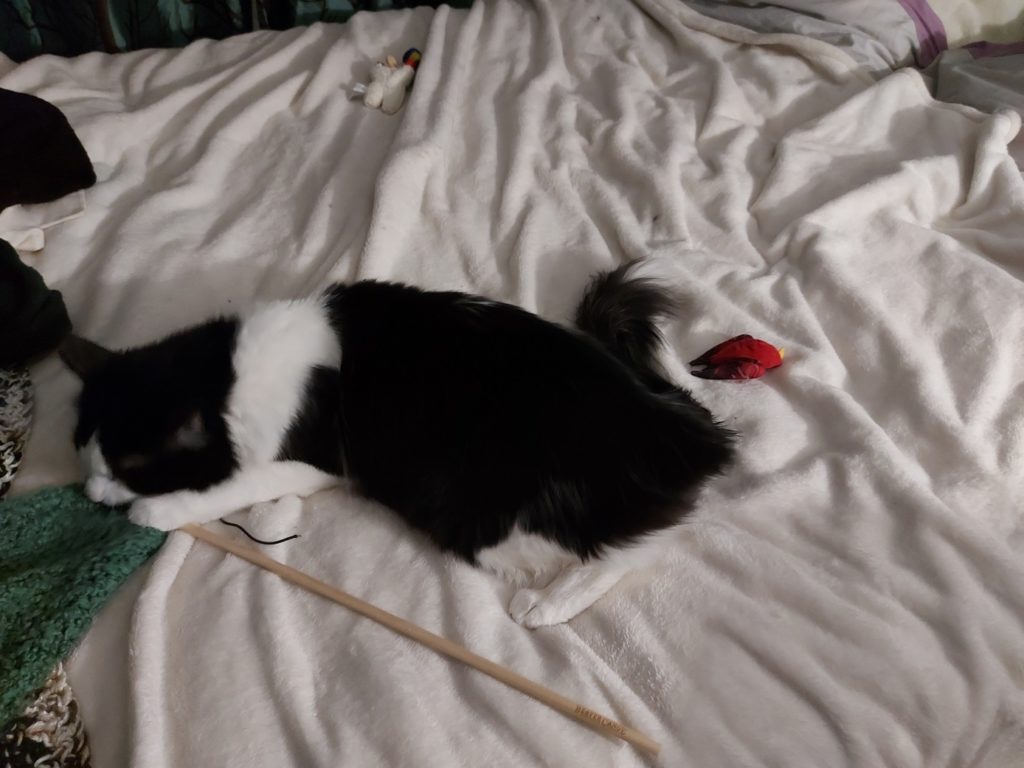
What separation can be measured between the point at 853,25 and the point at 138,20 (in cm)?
190

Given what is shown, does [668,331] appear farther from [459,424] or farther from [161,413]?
[161,413]

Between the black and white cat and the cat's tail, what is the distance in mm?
84

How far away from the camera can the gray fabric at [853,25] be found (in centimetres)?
187

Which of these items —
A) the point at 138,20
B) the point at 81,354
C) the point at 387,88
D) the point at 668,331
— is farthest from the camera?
the point at 138,20

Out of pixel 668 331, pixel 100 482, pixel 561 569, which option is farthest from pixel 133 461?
pixel 668 331

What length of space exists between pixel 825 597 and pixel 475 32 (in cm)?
168

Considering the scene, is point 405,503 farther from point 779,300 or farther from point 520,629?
point 779,300

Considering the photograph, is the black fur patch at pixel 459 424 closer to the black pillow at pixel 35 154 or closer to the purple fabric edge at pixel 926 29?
the black pillow at pixel 35 154

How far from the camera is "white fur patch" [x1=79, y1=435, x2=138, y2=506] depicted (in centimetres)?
109

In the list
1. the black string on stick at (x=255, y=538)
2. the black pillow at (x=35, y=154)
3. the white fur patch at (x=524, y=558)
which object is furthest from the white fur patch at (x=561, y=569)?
the black pillow at (x=35, y=154)

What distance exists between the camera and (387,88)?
186 centimetres

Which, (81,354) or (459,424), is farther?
(81,354)

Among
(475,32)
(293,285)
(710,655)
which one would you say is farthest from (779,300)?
(475,32)

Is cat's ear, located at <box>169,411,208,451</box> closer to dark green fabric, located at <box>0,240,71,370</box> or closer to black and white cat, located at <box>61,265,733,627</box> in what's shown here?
black and white cat, located at <box>61,265,733,627</box>
